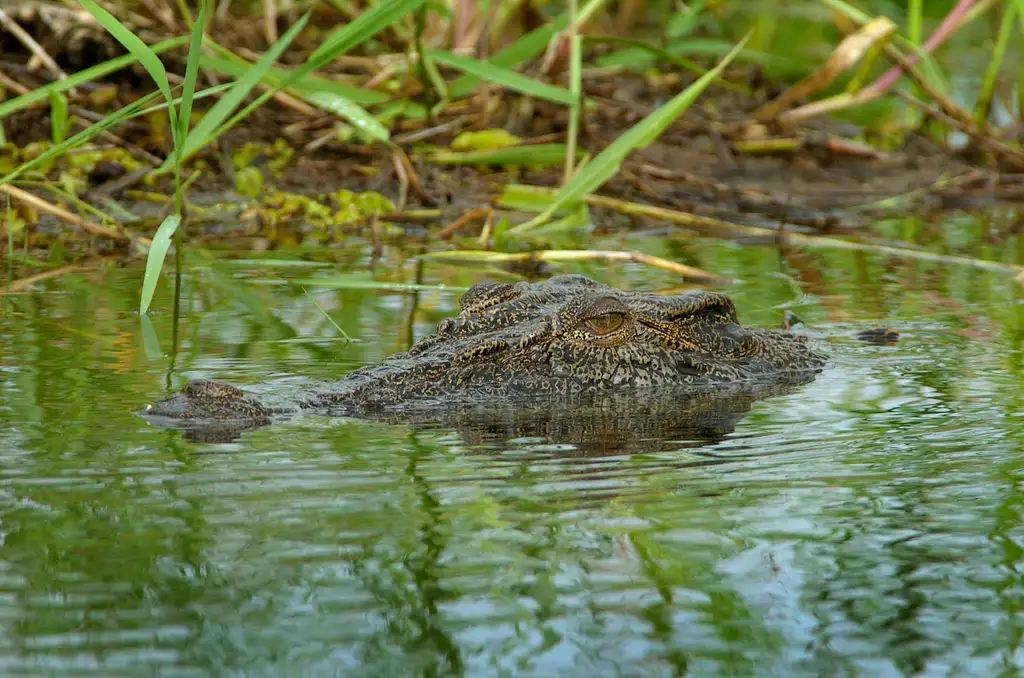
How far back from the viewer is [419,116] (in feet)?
29.7

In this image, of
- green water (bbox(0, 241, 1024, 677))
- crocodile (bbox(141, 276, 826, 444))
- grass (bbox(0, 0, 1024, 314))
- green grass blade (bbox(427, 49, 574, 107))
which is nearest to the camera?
green water (bbox(0, 241, 1024, 677))

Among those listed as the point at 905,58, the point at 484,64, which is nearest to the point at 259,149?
the point at 484,64

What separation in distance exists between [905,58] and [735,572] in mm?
6716

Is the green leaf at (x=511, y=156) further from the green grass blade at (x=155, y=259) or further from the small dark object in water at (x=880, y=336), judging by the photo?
the green grass blade at (x=155, y=259)

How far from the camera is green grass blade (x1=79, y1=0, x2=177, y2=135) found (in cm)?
466

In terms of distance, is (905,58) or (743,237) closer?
(743,237)

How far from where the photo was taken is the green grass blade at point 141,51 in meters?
4.66

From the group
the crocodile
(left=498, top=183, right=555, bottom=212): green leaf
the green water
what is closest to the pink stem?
(left=498, top=183, right=555, bottom=212): green leaf

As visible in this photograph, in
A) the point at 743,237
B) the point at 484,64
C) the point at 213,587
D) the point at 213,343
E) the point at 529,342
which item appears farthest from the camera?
the point at 743,237

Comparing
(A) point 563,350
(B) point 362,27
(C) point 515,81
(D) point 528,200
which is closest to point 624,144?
(C) point 515,81

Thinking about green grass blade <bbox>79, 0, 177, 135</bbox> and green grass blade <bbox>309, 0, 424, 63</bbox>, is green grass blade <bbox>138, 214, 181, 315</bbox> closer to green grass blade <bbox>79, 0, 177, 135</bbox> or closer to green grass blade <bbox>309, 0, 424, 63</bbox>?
green grass blade <bbox>79, 0, 177, 135</bbox>

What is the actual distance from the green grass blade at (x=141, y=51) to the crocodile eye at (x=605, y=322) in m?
1.44

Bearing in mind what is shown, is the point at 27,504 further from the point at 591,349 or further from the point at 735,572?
the point at 591,349

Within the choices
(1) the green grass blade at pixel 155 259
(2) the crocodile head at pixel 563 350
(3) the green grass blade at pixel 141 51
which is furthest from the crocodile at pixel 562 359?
(3) the green grass blade at pixel 141 51
